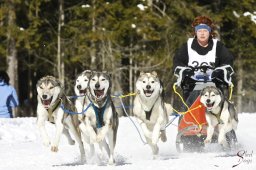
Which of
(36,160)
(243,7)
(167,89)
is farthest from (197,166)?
(243,7)

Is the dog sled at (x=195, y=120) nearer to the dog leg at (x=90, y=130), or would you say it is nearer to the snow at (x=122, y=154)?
the snow at (x=122, y=154)

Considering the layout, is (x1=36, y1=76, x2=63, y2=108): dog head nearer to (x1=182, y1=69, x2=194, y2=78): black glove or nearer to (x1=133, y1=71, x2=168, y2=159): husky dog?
(x1=133, y1=71, x2=168, y2=159): husky dog

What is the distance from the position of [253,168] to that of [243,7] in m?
22.2

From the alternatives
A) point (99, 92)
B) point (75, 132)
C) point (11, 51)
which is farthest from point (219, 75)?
point (11, 51)

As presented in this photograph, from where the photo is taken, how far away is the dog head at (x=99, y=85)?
6863 mm

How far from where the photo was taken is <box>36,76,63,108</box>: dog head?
6.82 metres

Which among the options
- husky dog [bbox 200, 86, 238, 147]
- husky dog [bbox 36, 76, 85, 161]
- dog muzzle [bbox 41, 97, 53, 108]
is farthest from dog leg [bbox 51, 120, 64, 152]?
husky dog [bbox 200, 86, 238, 147]

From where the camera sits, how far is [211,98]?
24.1 feet

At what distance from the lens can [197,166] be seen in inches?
251

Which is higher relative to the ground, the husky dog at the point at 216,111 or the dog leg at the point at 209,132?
the husky dog at the point at 216,111

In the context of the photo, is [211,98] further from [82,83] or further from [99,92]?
[82,83]

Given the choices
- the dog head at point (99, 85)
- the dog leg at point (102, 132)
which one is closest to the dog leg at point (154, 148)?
the dog leg at point (102, 132)

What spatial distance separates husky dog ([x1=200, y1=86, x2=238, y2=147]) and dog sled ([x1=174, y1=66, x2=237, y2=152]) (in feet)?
0.76

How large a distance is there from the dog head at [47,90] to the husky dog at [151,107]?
3.17 ft
